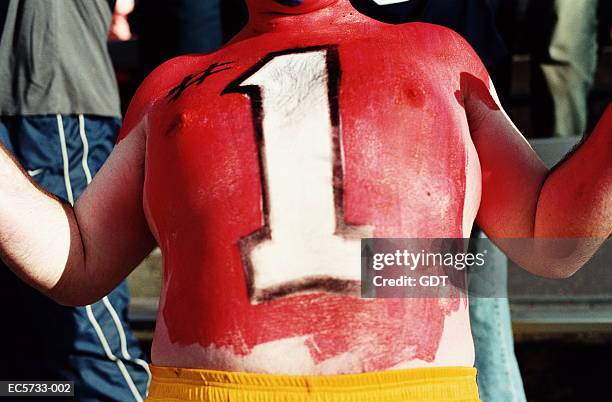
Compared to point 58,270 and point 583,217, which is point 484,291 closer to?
point 583,217

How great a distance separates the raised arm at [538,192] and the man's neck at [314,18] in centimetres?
29

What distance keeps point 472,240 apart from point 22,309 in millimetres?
1297

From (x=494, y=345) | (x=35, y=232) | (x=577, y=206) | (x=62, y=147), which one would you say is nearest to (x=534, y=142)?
(x=494, y=345)

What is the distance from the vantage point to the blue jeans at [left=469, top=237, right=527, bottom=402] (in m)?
2.54

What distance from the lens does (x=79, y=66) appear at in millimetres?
3039

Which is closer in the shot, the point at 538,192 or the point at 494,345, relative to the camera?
the point at 538,192

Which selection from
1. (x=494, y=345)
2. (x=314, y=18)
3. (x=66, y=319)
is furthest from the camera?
(x=66, y=319)

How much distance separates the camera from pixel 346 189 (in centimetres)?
184

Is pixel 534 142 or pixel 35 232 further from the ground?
pixel 35 232

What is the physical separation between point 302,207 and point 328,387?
1.06 feet

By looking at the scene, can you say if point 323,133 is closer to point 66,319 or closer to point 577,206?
point 577,206

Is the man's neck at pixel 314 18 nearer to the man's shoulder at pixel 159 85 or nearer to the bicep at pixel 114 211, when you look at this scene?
the man's shoulder at pixel 159 85

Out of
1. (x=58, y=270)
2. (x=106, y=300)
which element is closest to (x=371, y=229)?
(x=58, y=270)
